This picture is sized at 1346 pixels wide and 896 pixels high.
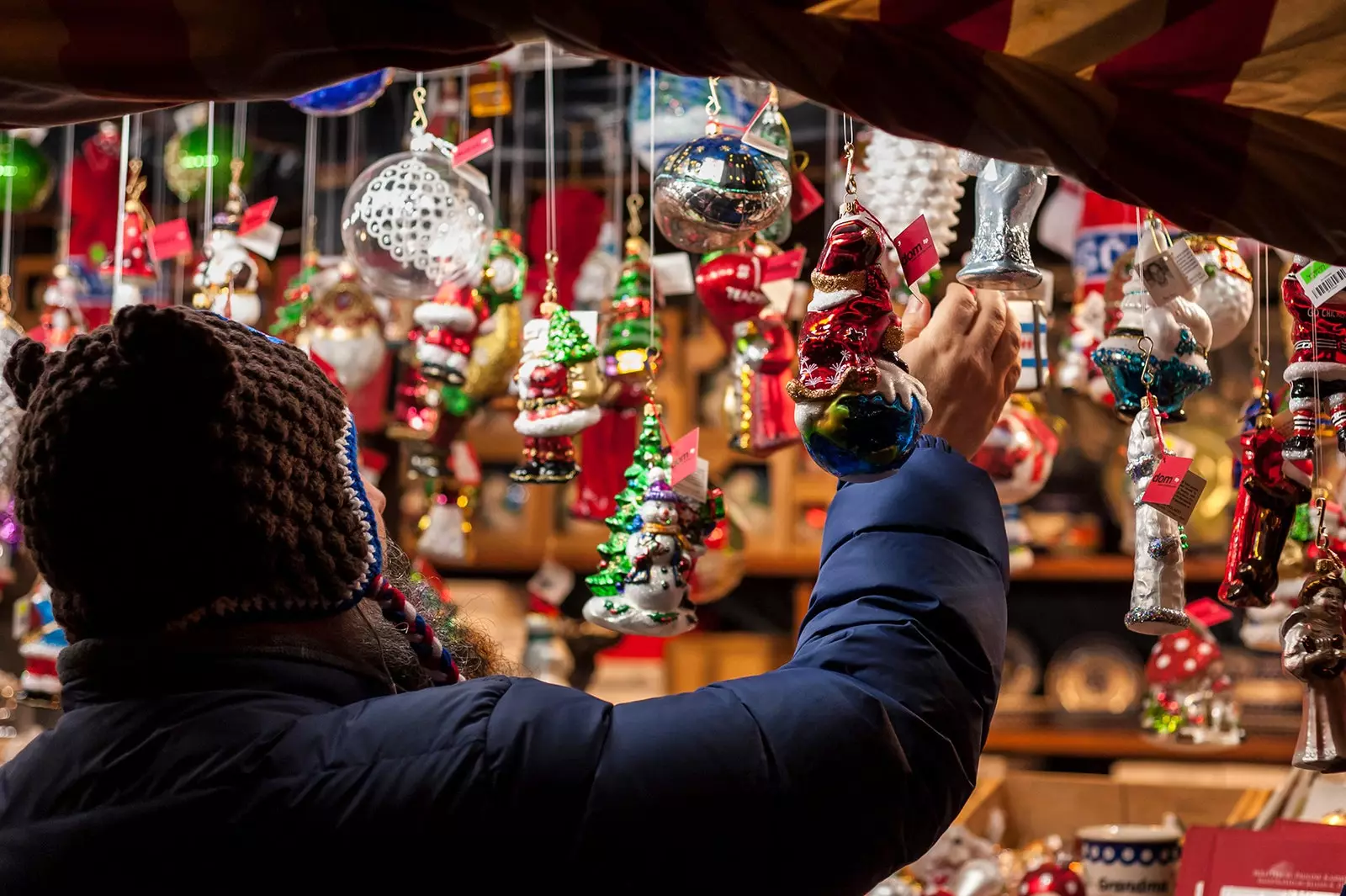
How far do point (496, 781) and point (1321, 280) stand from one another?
2.34ft

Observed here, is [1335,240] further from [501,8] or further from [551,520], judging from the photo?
[551,520]

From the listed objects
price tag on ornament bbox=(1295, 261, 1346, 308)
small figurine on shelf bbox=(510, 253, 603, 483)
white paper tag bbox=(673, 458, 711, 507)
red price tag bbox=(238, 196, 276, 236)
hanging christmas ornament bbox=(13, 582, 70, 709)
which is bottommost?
hanging christmas ornament bbox=(13, 582, 70, 709)

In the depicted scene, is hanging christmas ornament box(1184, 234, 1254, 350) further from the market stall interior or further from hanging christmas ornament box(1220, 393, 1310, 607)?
hanging christmas ornament box(1220, 393, 1310, 607)

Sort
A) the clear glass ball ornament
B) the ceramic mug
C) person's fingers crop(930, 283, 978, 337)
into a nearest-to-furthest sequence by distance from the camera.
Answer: person's fingers crop(930, 283, 978, 337) → the clear glass ball ornament → the ceramic mug

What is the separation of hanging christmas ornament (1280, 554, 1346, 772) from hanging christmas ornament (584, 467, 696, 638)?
591 millimetres

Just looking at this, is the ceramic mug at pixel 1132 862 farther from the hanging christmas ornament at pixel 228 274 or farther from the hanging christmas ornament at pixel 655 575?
the hanging christmas ornament at pixel 228 274

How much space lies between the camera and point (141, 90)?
42.4 inches

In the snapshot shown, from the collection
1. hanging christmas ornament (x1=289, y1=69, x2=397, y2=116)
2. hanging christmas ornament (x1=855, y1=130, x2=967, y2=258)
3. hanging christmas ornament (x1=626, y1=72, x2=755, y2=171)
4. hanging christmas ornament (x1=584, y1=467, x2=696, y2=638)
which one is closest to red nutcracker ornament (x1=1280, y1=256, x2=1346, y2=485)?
hanging christmas ornament (x1=855, y1=130, x2=967, y2=258)

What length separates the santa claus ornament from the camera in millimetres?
1037

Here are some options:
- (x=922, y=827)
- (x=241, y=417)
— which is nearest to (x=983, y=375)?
(x=922, y=827)

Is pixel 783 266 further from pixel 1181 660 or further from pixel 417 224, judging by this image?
pixel 1181 660

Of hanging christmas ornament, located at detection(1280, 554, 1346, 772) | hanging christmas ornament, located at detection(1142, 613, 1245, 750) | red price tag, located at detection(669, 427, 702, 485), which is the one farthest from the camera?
hanging christmas ornament, located at detection(1142, 613, 1245, 750)

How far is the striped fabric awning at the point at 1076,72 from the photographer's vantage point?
97 cm

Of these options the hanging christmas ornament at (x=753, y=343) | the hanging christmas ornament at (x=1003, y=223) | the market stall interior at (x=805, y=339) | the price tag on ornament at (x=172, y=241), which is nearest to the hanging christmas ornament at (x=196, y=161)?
the market stall interior at (x=805, y=339)
